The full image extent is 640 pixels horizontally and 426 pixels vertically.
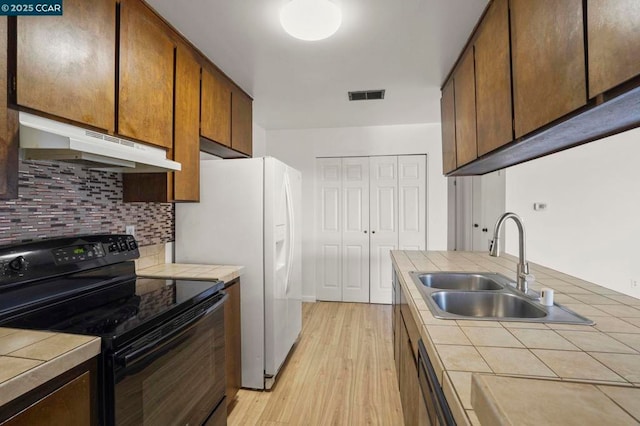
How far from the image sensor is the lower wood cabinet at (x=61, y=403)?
71 cm

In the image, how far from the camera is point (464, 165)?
2.08 meters

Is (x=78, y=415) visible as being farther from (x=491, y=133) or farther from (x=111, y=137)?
(x=491, y=133)

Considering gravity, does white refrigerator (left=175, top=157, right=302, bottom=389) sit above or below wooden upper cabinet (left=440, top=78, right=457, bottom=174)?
below

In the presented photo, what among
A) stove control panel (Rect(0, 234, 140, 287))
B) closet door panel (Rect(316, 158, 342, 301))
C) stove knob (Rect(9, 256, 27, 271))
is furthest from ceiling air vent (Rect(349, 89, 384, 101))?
stove knob (Rect(9, 256, 27, 271))

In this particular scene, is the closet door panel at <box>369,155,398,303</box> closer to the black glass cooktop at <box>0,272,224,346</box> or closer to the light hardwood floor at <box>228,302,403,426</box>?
the light hardwood floor at <box>228,302,403,426</box>

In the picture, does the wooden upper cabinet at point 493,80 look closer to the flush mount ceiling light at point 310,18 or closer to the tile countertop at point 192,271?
the flush mount ceiling light at point 310,18

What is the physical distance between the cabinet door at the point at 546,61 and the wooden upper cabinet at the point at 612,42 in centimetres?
5

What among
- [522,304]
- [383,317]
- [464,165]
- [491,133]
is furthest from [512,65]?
[383,317]

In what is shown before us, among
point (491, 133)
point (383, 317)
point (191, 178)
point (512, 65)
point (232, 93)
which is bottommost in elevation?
point (383, 317)

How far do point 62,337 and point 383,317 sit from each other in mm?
3164

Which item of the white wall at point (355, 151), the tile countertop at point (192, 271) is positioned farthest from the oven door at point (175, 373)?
the white wall at point (355, 151)

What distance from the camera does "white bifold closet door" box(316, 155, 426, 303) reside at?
12.8 ft

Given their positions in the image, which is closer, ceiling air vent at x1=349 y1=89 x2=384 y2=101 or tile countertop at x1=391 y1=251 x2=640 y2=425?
tile countertop at x1=391 y1=251 x2=640 y2=425

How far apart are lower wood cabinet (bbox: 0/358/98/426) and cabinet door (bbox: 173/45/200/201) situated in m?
1.11
